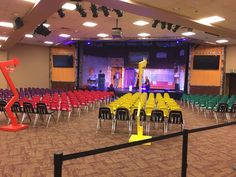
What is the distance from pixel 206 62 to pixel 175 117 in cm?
1266

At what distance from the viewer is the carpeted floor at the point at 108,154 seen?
181 inches

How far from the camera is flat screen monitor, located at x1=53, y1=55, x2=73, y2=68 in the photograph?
21.1m

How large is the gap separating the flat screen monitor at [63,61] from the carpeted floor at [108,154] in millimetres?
13193

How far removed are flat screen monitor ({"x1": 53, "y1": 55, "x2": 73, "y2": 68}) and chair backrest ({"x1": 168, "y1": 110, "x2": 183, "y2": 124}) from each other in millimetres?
14947

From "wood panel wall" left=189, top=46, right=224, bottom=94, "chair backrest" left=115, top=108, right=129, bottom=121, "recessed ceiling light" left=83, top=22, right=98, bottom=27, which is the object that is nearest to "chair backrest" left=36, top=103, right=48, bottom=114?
"chair backrest" left=115, top=108, right=129, bottom=121

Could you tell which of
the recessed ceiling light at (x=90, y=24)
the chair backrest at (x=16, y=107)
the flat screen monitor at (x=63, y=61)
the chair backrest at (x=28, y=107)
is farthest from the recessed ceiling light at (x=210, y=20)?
the flat screen monitor at (x=63, y=61)

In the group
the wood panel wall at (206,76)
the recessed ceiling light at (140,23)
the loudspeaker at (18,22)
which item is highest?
the recessed ceiling light at (140,23)

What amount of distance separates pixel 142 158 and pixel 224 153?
2.07 meters

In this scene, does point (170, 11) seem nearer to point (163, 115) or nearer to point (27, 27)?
point (163, 115)

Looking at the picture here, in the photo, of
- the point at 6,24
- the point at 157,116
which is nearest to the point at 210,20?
the point at 157,116

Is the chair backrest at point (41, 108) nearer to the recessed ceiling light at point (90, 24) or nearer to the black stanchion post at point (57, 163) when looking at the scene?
the recessed ceiling light at point (90, 24)

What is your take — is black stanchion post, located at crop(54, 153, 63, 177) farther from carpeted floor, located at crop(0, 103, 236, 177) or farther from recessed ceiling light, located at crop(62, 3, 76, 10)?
recessed ceiling light, located at crop(62, 3, 76, 10)

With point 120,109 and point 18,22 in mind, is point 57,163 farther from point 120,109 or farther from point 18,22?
point 18,22

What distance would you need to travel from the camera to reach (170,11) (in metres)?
8.18
